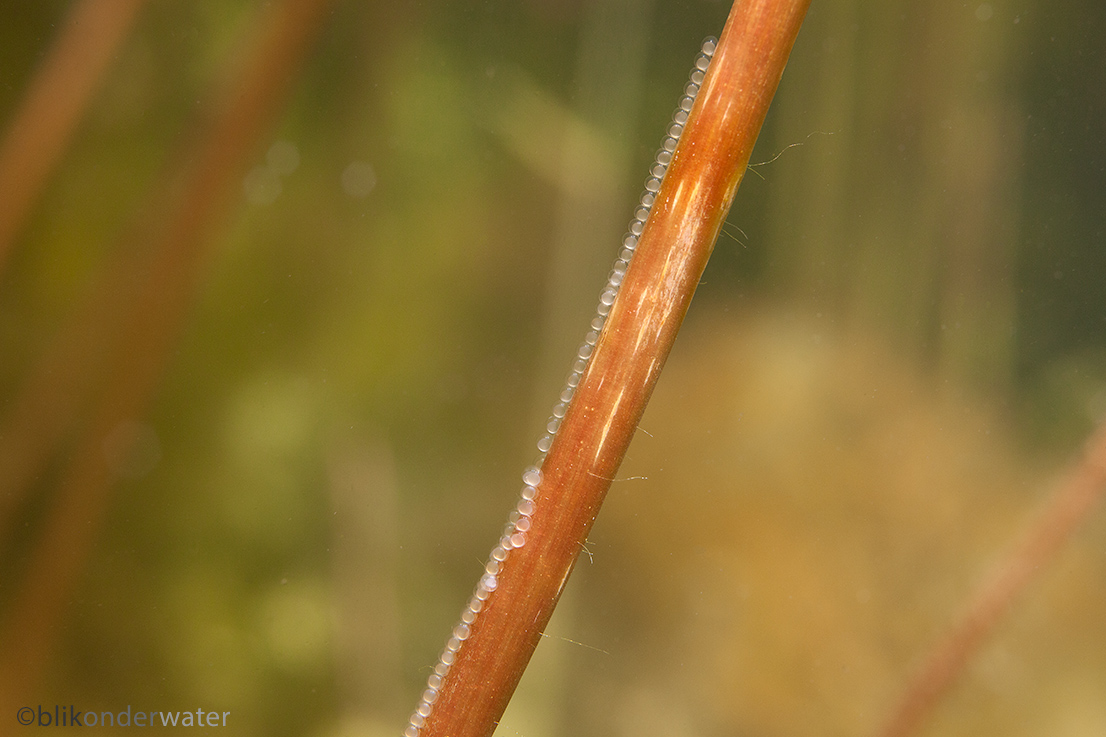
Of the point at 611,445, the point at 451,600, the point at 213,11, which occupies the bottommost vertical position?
the point at 451,600

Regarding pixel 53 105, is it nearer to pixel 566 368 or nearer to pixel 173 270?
pixel 173 270

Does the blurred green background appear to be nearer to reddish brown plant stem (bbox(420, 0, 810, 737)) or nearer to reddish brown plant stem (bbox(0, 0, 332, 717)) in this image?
reddish brown plant stem (bbox(0, 0, 332, 717))

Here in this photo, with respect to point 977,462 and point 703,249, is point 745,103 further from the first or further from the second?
point 977,462

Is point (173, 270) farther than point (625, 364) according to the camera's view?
Yes

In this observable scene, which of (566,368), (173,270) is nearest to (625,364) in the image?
(566,368)

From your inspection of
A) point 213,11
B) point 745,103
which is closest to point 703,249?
point 745,103

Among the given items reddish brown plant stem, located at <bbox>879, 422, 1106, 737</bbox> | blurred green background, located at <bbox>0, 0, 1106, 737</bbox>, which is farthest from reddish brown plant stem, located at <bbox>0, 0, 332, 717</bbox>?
reddish brown plant stem, located at <bbox>879, 422, 1106, 737</bbox>
